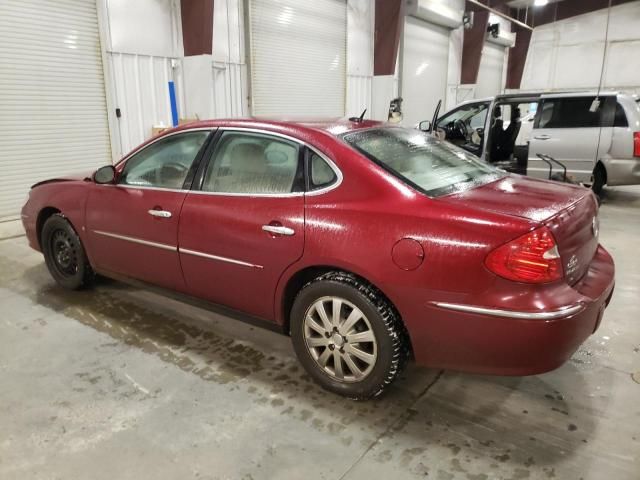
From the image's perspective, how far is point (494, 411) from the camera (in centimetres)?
243

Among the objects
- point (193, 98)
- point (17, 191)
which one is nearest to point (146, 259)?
point (17, 191)

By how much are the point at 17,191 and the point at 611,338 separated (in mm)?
Result: 7241

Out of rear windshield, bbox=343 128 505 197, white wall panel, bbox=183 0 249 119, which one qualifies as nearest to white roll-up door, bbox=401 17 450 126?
white wall panel, bbox=183 0 249 119

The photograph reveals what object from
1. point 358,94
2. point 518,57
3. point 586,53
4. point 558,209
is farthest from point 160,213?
point 518,57

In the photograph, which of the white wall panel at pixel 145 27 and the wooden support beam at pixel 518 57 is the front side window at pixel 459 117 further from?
the wooden support beam at pixel 518 57

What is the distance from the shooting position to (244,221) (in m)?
2.66

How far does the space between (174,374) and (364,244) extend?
1362 mm

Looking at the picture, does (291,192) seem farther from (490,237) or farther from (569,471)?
(569,471)

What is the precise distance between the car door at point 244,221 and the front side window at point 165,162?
19cm

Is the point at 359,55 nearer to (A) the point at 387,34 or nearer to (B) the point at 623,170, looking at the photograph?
(A) the point at 387,34

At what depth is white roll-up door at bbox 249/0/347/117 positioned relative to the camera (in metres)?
9.66

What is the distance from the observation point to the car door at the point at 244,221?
255 cm

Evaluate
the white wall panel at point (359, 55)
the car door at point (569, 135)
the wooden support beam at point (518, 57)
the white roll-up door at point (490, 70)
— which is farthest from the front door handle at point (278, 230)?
the wooden support beam at point (518, 57)

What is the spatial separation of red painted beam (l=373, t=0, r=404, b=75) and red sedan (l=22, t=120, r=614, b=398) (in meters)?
10.2
